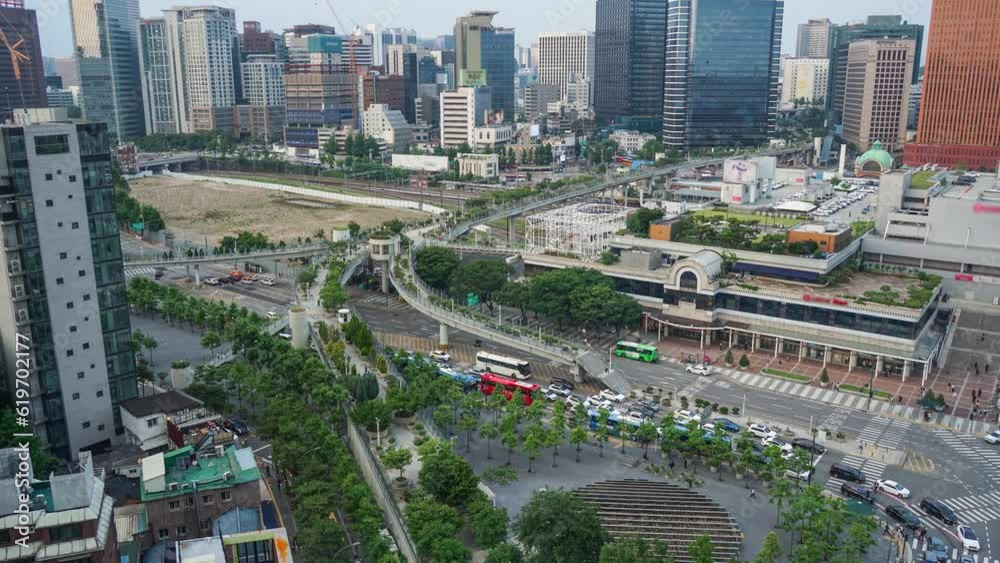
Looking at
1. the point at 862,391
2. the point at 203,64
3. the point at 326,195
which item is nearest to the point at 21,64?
the point at 203,64

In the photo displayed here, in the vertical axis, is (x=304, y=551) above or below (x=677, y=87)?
below

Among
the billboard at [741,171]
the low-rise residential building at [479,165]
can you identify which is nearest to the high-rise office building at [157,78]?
the low-rise residential building at [479,165]

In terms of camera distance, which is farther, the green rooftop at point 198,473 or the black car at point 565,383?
the black car at point 565,383

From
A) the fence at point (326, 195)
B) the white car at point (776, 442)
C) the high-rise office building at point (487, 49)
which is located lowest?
the white car at point (776, 442)

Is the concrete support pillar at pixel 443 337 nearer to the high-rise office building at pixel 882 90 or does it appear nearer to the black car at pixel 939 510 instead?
the black car at pixel 939 510

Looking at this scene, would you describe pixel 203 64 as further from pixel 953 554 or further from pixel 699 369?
pixel 953 554

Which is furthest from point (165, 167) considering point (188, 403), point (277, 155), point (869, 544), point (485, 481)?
point (869, 544)

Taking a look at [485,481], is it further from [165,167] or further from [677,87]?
[165,167]
